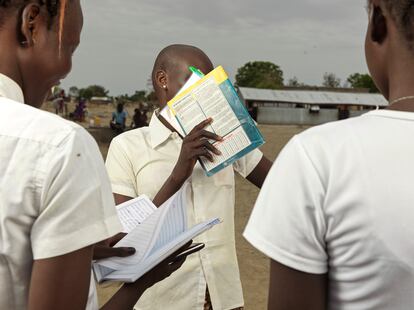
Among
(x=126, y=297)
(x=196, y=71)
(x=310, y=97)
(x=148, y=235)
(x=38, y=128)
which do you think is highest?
(x=196, y=71)

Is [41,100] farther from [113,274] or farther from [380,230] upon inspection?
[380,230]

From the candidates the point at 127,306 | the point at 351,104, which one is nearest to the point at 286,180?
the point at 127,306

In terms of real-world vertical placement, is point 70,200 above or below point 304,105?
above

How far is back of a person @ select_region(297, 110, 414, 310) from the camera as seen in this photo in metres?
0.83

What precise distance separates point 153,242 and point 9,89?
0.56 metres

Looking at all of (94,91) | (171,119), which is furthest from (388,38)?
(94,91)

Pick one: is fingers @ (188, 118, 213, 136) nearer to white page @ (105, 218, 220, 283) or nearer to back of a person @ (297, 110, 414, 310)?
white page @ (105, 218, 220, 283)

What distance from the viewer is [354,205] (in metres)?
0.84

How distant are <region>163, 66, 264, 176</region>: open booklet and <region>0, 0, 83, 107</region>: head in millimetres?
746

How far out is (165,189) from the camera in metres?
1.90

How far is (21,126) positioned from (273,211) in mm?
501

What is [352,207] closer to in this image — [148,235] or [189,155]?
[148,235]

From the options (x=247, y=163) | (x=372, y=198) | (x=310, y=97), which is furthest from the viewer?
(x=310, y=97)

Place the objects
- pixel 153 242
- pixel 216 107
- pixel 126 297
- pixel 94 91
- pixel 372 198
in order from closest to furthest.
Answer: pixel 372 198 → pixel 126 297 → pixel 153 242 → pixel 216 107 → pixel 94 91
